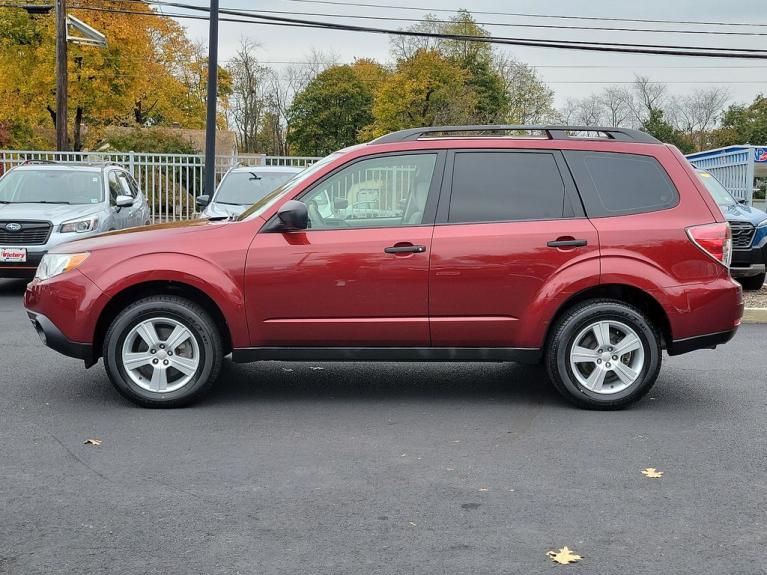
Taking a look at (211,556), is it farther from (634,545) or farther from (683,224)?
(683,224)

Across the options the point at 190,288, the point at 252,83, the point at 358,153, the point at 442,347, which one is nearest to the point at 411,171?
the point at 358,153

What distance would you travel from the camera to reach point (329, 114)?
228ft

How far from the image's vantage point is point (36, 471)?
494 cm

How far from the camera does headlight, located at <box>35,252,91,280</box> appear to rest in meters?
6.39

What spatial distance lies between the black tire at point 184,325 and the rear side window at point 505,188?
5.96 feet

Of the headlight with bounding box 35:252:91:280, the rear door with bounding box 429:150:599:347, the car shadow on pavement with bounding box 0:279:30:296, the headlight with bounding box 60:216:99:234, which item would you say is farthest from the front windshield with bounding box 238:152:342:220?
the car shadow on pavement with bounding box 0:279:30:296

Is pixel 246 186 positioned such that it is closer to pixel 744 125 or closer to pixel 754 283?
pixel 754 283

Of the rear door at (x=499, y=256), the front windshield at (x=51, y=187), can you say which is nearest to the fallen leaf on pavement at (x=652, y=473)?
the rear door at (x=499, y=256)

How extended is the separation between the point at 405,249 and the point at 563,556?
2.81 metres

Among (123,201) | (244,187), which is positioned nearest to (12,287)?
(123,201)

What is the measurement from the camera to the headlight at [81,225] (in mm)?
12242

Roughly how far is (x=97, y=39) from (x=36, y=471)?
22023 millimetres

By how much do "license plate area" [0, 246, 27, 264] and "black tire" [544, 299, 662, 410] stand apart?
315 inches

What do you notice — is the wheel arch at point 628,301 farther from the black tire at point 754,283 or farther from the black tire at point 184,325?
the black tire at point 754,283
